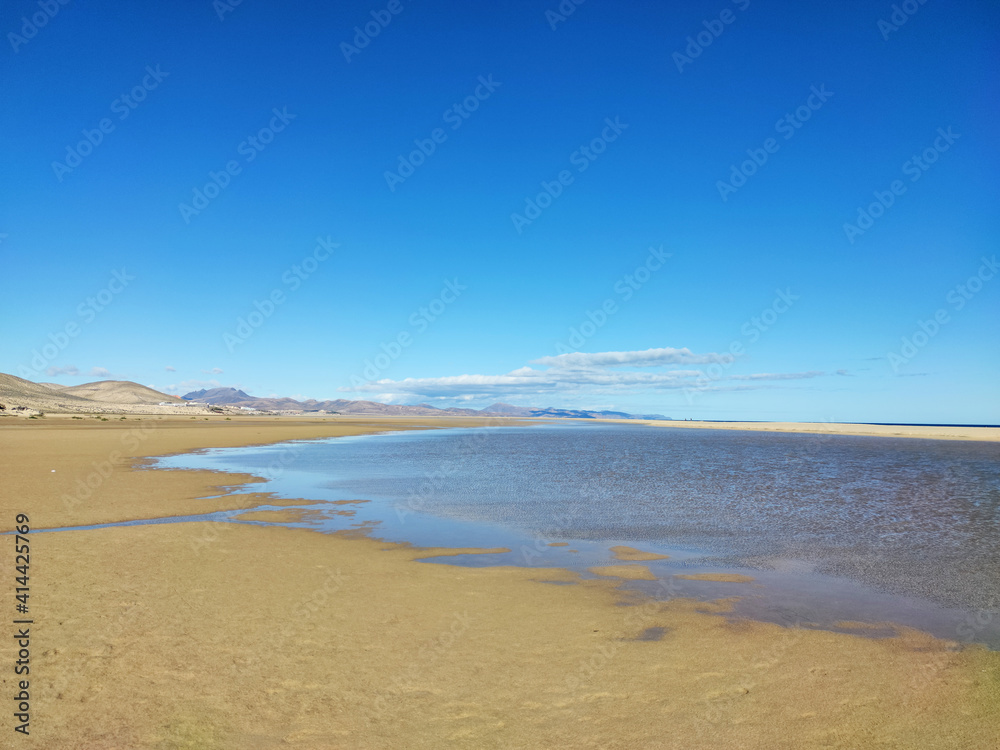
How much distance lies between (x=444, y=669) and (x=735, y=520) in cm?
1270

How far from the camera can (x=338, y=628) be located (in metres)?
8.02

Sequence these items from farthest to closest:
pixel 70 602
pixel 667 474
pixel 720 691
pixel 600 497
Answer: pixel 667 474
pixel 600 497
pixel 70 602
pixel 720 691

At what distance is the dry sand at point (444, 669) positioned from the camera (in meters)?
5.48

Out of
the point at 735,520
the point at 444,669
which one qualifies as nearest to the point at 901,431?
the point at 735,520

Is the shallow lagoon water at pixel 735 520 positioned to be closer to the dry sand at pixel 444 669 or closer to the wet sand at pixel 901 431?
the dry sand at pixel 444 669

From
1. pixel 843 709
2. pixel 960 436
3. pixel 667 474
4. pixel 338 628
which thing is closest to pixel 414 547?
pixel 338 628

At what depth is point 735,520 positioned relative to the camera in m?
16.8

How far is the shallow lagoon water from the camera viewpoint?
9984 mm

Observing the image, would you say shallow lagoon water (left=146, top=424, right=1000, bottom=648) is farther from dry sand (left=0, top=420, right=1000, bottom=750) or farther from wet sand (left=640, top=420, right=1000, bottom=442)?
wet sand (left=640, top=420, right=1000, bottom=442)

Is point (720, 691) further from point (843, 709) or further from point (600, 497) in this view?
point (600, 497)

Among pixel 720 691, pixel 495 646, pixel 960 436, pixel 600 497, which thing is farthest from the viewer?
pixel 960 436

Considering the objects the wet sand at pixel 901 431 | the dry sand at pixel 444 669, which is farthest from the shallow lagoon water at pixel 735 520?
the wet sand at pixel 901 431

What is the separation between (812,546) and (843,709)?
876 cm

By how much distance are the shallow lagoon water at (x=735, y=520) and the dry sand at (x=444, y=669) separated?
62.0 inches
